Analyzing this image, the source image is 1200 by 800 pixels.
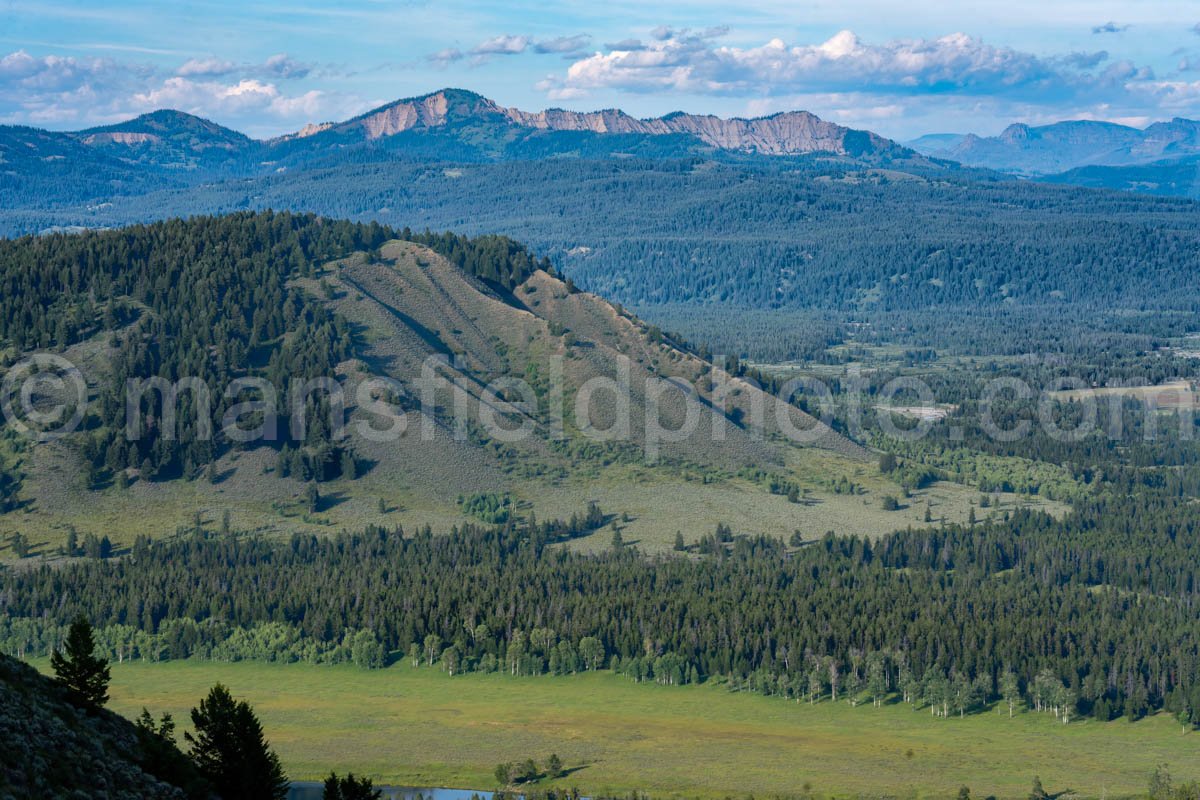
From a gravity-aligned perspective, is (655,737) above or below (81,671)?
below

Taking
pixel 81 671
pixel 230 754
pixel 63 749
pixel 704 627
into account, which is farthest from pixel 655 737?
pixel 63 749

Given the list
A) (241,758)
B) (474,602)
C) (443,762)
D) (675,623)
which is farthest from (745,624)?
(241,758)

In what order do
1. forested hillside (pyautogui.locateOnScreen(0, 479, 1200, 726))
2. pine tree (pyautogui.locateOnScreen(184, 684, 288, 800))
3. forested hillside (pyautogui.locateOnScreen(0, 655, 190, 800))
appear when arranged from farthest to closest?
forested hillside (pyautogui.locateOnScreen(0, 479, 1200, 726))
pine tree (pyautogui.locateOnScreen(184, 684, 288, 800))
forested hillside (pyautogui.locateOnScreen(0, 655, 190, 800))

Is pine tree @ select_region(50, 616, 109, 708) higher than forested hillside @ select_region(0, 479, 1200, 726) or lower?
higher

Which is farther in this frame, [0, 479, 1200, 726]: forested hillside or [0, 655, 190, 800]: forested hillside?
[0, 479, 1200, 726]: forested hillside

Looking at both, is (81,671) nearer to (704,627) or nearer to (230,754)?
(230,754)

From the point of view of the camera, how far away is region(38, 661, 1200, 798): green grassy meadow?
5433 inches

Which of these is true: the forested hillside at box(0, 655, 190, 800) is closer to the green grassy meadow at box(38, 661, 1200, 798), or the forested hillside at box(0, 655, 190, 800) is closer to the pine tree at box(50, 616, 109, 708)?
the pine tree at box(50, 616, 109, 708)

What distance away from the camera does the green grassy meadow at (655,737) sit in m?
138

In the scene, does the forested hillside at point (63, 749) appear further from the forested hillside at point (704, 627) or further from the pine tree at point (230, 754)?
the forested hillside at point (704, 627)

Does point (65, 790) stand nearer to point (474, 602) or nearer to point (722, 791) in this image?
point (722, 791)

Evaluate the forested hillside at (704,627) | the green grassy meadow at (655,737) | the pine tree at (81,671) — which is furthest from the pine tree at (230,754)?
the forested hillside at (704,627)

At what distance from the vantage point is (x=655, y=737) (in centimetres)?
15025

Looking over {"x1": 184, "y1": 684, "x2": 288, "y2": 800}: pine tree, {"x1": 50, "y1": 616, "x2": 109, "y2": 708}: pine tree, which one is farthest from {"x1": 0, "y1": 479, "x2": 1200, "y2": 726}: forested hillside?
{"x1": 50, "y1": 616, "x2": 109, "y2": 708}: pine tree
